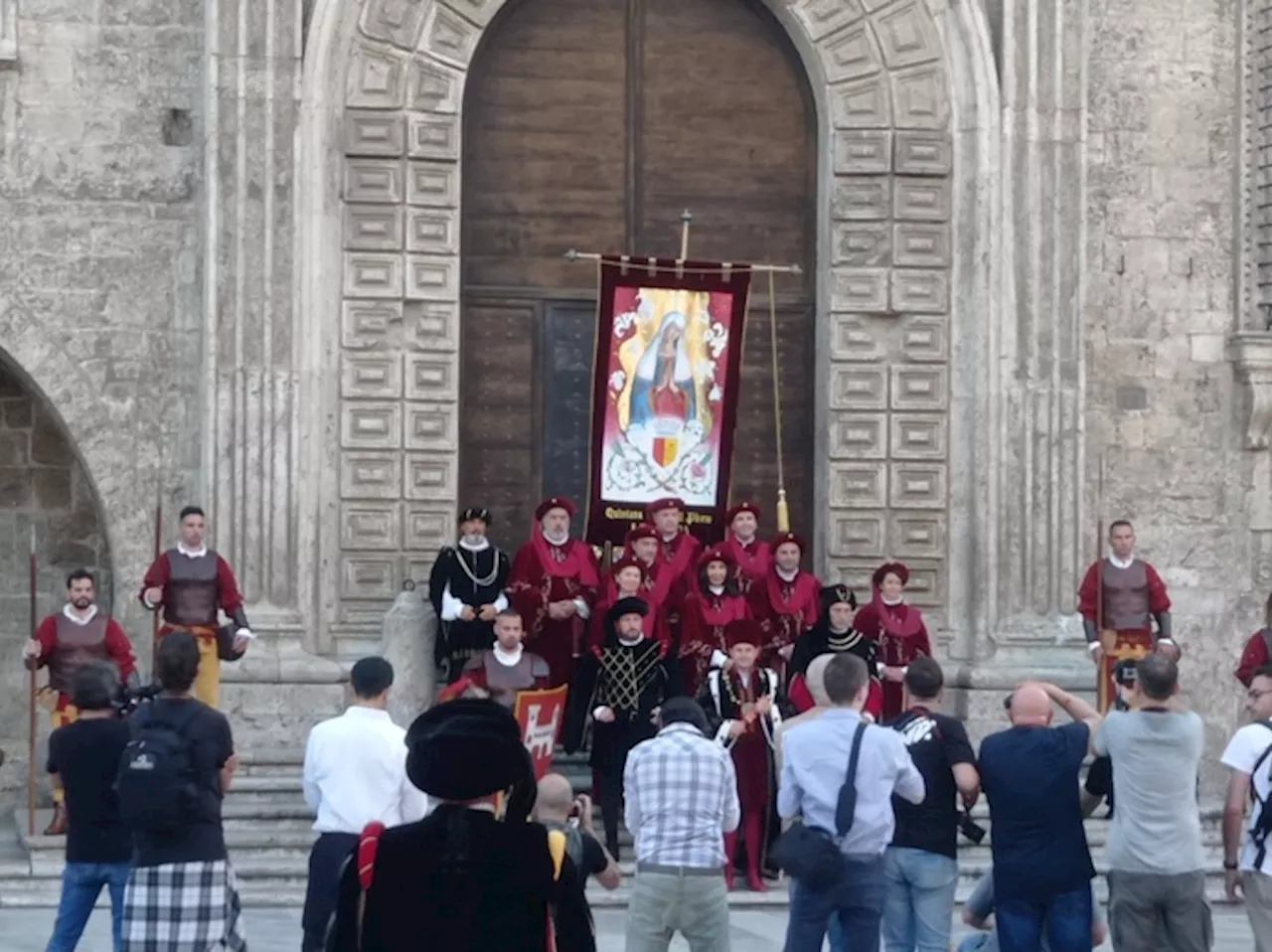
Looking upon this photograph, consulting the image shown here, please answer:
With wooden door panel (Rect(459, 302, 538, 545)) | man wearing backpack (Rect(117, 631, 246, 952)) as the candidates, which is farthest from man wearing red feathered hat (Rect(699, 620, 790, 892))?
man wearing backpack (Rect(117, 631, 246, 952))

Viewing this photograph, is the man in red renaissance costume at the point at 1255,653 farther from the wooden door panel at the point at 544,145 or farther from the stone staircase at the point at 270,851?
the wooden door panel at the point at 544,145

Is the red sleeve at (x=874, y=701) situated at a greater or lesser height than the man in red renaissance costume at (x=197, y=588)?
lesser

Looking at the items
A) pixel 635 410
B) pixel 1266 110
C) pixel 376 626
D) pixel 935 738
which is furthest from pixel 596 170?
pixel 935 738

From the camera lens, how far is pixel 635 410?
16797 millimetres

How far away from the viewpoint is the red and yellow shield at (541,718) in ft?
48.9

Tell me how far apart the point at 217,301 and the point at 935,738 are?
7032 millimetres

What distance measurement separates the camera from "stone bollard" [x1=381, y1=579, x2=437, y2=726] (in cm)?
1623

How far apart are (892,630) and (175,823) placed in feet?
24.0

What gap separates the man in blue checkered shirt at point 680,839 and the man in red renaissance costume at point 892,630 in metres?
5.46

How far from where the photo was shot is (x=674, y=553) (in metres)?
16.2

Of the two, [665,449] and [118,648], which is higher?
[665,449]

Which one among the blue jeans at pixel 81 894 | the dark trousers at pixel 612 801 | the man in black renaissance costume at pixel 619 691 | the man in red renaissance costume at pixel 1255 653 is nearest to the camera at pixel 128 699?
the blue jeans at pixel 81 894

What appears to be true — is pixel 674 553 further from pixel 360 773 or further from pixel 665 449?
pixel 360 773

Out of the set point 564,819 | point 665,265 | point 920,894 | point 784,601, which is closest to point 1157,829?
point 920,894
